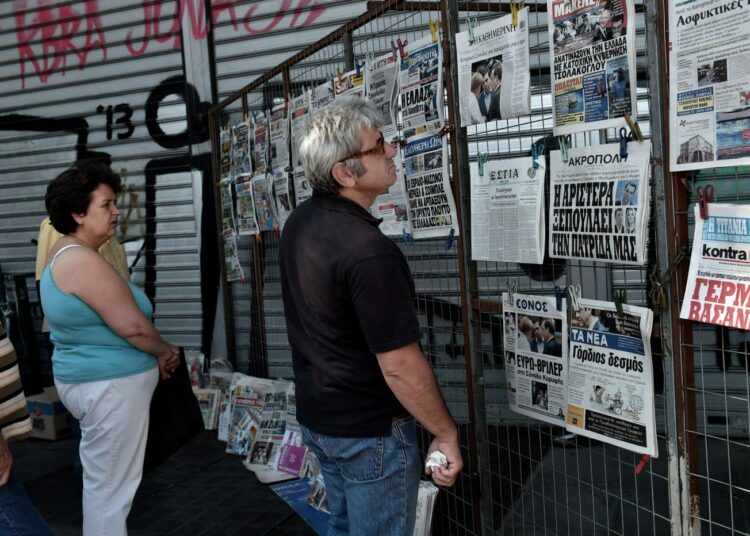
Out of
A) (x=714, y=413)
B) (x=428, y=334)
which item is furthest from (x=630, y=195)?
(x=714, y=413)

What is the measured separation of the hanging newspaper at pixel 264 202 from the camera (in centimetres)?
528

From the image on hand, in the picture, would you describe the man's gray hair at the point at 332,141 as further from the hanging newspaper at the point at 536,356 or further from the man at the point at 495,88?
the hanging newspaper at the point at 536,356

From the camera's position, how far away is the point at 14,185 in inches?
318

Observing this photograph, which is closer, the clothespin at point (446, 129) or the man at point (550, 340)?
the man at point (550, 340)

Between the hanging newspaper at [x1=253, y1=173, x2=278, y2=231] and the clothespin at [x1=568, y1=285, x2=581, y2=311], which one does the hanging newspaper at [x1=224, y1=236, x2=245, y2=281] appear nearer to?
the hanging newspaper at [x1=253, y1=173, x2=278, y2=231]

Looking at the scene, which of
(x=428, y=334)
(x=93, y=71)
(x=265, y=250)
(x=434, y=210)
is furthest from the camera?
(x=93, y=71)

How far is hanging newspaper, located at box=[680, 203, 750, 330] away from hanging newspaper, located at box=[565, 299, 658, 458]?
0.19m

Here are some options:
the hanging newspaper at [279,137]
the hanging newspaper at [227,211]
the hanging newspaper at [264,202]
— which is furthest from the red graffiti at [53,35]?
the hanging newspaper at [279,137]

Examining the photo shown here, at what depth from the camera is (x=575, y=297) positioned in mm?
2502

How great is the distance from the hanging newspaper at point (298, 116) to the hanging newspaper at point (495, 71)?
5.71 feet

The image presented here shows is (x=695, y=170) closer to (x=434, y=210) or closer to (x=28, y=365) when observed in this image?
(x=434, y=210)

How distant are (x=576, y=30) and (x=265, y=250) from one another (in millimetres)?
3959

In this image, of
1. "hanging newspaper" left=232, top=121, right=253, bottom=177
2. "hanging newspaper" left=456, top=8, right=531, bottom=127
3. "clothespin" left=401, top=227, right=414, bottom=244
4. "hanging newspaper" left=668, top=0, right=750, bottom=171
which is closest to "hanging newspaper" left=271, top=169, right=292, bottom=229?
"hanging newspaper" left=232, top=121, right=253, bottom=177

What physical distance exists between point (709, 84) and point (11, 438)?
2373 mm
